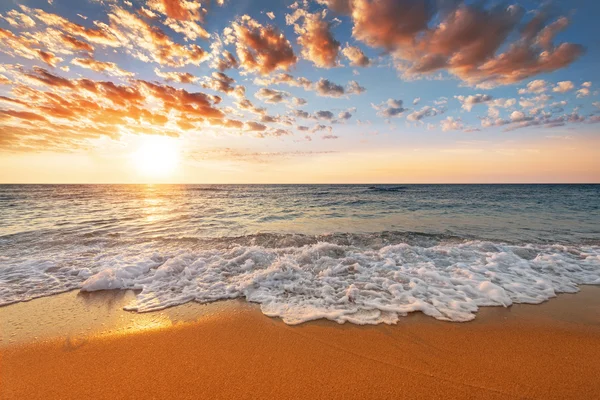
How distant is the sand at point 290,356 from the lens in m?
2.67

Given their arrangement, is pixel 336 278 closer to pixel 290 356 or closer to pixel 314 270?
pixel 314 270

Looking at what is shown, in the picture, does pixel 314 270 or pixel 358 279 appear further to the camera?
pixel 314 270

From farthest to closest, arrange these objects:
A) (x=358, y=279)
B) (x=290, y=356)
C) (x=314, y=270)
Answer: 1. (x=314, y=270)
2. (x=358, y=279)
3. (x=290, y=356)

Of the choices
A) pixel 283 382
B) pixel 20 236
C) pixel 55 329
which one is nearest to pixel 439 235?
pixel 283 382

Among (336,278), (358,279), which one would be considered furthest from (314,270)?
(358,279)

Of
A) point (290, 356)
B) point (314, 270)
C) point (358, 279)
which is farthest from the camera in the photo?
point (314, 270)

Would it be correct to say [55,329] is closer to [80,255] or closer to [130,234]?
[80,255]

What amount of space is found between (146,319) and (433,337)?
176 inches

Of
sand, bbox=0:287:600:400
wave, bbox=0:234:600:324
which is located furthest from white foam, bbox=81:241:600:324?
sand, bbox=0:287:600:400

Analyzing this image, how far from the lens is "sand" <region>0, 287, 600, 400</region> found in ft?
8.76

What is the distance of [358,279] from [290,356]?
9.71 feet

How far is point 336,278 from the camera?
5805 mm

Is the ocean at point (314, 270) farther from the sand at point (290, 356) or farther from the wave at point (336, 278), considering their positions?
the sand at point (290, 356)

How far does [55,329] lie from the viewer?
3.89 meters
